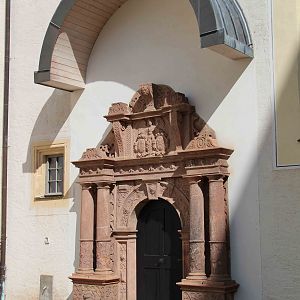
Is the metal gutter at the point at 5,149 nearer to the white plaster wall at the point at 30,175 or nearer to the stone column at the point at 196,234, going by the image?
the white plaster wall at the point at 30,175

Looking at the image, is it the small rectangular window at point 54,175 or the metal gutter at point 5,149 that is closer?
the small rectangular window at point 54,175

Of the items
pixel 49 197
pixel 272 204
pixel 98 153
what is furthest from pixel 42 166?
pixel 272 204

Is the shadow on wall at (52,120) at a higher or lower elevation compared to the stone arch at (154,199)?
higher

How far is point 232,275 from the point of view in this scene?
31.0 feet

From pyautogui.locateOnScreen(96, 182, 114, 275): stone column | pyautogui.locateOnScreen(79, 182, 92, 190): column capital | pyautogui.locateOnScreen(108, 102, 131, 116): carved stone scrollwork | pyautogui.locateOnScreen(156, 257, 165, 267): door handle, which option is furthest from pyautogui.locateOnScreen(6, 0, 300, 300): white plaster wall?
pyautogui.locateOnScreen(156, 257, 165, 267): door handle

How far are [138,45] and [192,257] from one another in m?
3.62

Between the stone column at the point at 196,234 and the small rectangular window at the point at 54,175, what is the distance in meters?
3.13

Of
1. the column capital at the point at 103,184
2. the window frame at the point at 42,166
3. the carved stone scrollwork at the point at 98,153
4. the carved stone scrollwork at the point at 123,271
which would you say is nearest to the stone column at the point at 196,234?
the carved stone scrollwork at the point at 123,271

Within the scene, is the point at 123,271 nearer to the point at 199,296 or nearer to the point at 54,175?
the point at 199,296

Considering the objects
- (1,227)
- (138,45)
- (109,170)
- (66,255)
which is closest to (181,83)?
(138,45)

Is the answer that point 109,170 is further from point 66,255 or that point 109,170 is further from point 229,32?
point 229,32

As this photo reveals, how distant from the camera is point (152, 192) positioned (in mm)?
10391

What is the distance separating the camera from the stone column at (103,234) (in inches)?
417

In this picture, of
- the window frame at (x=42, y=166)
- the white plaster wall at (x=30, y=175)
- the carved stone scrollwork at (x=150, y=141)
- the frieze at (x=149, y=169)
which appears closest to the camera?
the frieze at (x=149, y=169)
